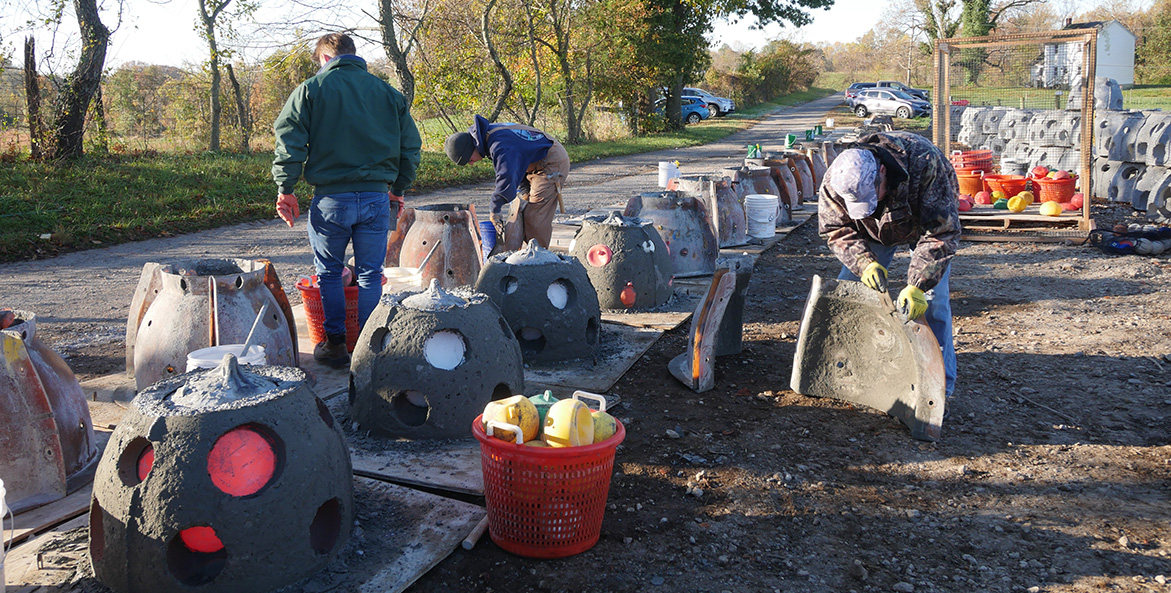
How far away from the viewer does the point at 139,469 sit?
9.26 feet

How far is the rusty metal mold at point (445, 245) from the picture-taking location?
261 inches

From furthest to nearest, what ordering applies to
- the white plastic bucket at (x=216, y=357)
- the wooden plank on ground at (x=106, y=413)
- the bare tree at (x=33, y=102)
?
the bare tree at (x=33, y=102) → the wooden plank on ground at (x=106, y=413) → the white plastic bucket at (x=216, y=357)

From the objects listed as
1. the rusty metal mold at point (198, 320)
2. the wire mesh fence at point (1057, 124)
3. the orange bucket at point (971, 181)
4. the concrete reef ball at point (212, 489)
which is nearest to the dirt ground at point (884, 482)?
the concrete reef ball at point (212, 489)

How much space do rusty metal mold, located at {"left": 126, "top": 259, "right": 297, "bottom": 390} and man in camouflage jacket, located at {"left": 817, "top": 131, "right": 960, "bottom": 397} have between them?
3.10 meters

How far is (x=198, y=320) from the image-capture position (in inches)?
171

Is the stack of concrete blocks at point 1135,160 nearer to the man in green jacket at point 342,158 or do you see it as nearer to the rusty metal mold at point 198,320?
the man in green jacket at point 342,158

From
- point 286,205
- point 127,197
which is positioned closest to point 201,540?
point 286,205

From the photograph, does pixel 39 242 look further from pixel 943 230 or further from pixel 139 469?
pixel 943 230

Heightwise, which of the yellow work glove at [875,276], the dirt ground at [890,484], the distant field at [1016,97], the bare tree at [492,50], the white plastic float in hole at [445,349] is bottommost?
the dirt ground at [890,484]

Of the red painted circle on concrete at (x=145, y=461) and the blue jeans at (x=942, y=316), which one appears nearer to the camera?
the red painted circle on concrete at (x=145, y=461)

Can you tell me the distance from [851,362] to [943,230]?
3.25 feet

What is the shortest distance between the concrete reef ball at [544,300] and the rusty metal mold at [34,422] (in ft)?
8.15

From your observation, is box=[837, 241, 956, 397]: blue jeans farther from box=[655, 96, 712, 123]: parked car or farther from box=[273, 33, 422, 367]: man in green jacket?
box=[655, 96, 712, 123]: parked car

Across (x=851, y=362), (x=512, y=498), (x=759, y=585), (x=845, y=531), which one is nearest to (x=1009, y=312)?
(x=851, y=362)
